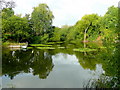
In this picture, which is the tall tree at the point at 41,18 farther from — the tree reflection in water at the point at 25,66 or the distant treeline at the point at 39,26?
the tree reflection in water at the point at 25,66

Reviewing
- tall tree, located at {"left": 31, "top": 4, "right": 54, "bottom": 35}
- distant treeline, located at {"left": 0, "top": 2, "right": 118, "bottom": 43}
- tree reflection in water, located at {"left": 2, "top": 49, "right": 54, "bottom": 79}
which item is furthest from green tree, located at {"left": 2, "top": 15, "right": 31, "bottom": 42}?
tree reflection in water, located at {"left": 2, "top": 49, "right": 54, "bottom": 79}

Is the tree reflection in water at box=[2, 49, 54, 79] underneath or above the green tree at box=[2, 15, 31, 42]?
underneath

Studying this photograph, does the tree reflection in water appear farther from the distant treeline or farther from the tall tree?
the tall tree

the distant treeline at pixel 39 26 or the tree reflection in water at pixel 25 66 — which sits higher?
the distant treeline at pixel 39 26

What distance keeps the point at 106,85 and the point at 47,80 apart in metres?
5.45

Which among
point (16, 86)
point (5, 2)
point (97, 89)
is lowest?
point (16, 86)

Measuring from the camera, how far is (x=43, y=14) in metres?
53.8

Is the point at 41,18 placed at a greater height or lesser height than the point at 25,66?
greater

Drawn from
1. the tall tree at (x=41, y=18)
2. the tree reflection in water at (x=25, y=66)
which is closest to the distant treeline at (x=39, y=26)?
the tall tree at (x=41, y=18)

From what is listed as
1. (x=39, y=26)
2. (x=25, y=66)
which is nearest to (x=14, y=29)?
(x=39, y=26)

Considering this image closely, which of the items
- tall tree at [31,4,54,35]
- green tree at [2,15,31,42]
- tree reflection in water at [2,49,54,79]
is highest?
tall tree at [31,4,54,35]

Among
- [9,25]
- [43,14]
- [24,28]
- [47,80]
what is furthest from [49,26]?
[47,80]

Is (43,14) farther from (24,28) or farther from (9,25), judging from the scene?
(9,25)

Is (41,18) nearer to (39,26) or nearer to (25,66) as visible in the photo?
(39,26)
